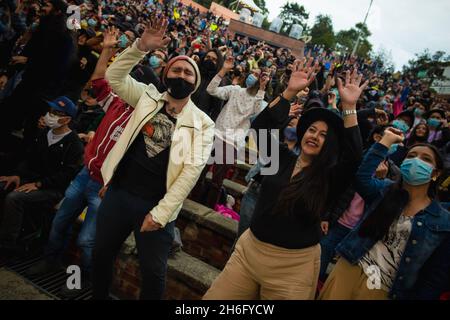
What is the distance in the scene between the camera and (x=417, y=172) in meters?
2.37

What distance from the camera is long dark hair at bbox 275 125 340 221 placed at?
2193 millimetres

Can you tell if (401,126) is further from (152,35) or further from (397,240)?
(152,35)

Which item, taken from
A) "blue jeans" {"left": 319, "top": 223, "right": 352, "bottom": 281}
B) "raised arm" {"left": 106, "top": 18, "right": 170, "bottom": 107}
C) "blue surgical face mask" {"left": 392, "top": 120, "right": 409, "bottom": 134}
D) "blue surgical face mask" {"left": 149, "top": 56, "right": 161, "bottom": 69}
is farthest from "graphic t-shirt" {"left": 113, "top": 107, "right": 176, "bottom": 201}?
"blue surgical face mask" {"left": 392, "top": 120, "right": 409, "bottom": 134}

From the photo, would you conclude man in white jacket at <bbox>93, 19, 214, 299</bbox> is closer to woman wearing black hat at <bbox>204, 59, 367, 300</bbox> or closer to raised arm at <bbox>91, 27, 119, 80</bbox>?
raised arm at <bbox>91, 27, 119, 80</bbox>

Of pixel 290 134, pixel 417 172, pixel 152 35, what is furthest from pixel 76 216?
pixel 417 172

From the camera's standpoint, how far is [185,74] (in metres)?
2.63

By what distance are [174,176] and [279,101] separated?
3.43 feet

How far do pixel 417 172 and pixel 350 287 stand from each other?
0.99 meters

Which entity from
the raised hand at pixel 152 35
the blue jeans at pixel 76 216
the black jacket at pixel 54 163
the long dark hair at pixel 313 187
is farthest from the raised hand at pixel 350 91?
the black jacket at pixel 54 163

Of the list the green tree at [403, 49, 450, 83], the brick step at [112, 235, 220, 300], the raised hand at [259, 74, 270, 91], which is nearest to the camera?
the brick step at [112, 235, 220, 300]

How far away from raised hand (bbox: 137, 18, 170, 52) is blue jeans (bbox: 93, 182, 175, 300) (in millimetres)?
1167

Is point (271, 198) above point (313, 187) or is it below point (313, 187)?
below

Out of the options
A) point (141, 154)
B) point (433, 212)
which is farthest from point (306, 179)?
point (141, 154)
